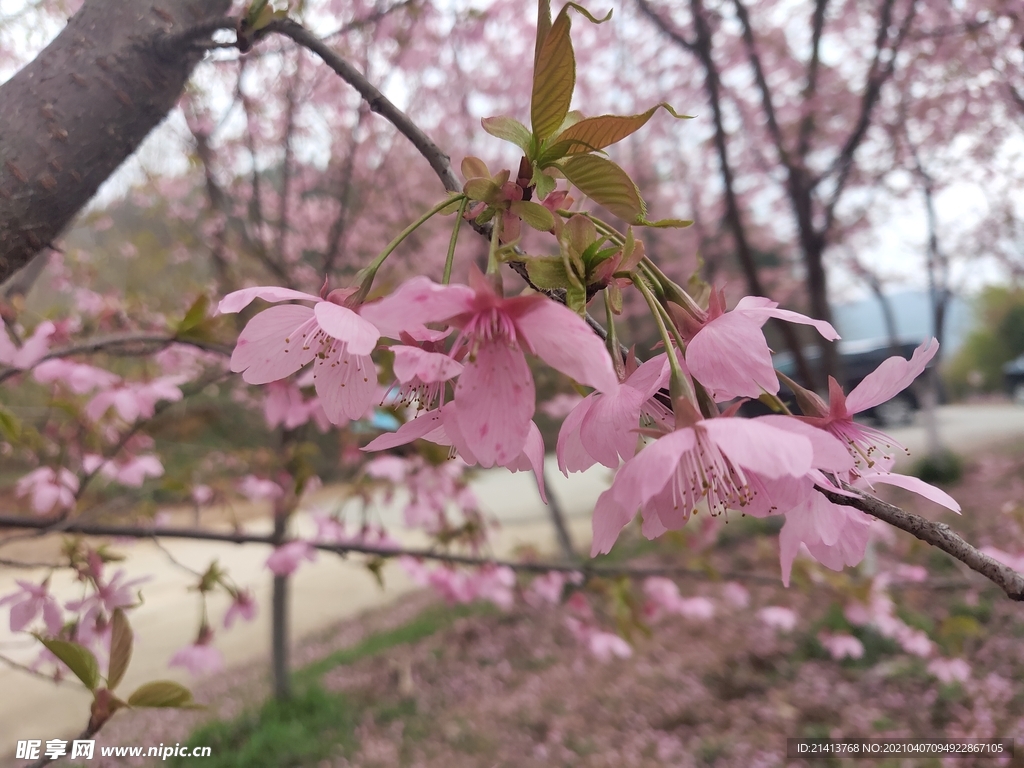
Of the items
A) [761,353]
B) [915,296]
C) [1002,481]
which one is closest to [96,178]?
[761,353]

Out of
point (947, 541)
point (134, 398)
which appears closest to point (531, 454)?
point (947, 541)

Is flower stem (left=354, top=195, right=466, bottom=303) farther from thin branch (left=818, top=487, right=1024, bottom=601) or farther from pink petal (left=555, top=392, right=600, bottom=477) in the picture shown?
thin branch (left=818, top=487, right=1024, bottom=601)

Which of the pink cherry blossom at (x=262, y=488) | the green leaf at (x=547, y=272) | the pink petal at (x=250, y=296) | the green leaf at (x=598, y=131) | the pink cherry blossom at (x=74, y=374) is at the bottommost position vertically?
the green leaf at (x=547, y=272)

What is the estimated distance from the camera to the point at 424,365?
332 mm

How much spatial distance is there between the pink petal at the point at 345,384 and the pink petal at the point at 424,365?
0.09 m

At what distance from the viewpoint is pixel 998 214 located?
18.0ft

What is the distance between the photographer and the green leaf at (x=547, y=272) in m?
0.34

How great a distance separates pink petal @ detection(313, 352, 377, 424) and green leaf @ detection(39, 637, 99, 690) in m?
0.33

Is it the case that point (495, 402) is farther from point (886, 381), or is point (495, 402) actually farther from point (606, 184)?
point (886, 381)

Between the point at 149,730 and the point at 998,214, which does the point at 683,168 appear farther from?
the point at 149,730

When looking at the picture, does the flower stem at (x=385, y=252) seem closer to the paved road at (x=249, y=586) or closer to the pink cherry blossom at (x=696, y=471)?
the pink cherry blossom at (x=696, y=471)

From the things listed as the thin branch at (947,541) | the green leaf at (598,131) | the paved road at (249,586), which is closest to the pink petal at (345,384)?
the green leaf at (598,131)

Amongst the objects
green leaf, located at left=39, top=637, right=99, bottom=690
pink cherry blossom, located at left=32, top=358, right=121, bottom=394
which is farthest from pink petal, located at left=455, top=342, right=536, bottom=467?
pink cherry blossom, located at left=32, top=358, right=121, bottom=394

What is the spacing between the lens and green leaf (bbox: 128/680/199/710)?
58 cm
